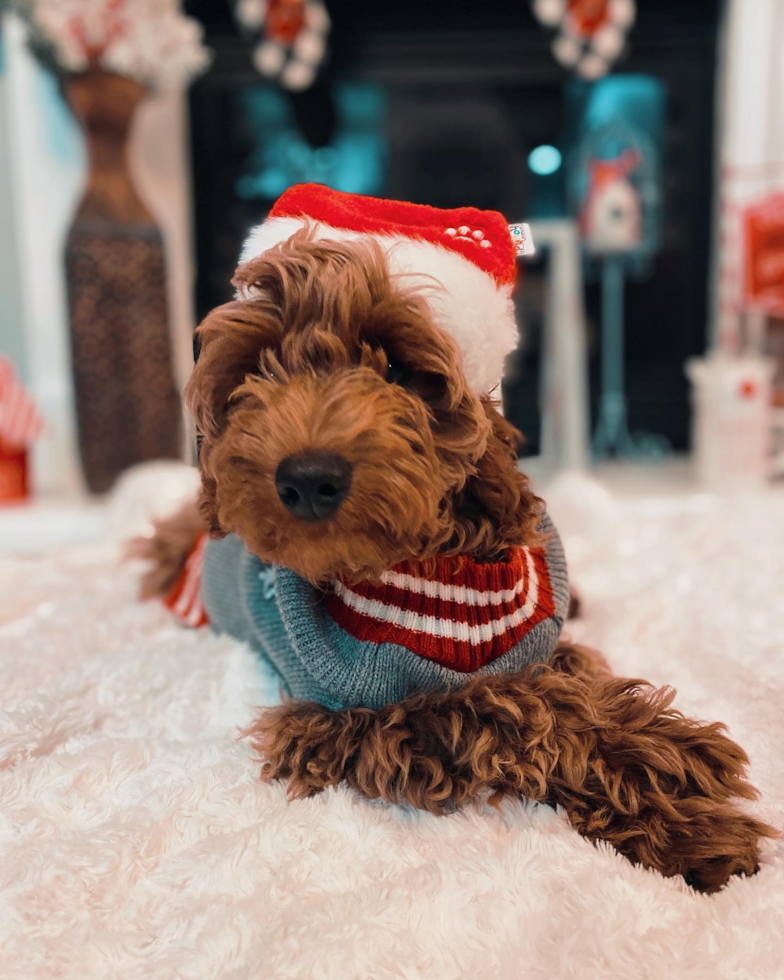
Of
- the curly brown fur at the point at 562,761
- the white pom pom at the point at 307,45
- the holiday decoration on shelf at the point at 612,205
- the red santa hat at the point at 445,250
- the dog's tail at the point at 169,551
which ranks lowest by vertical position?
the curly brown fur at the point at 562,761

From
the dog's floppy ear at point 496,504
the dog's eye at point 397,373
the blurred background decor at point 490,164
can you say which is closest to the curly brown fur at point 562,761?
the dog's floppy ear at point 496,504

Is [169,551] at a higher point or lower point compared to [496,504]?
lower

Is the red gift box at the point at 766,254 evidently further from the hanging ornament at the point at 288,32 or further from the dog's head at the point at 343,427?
the dog's head at the point at 343,427

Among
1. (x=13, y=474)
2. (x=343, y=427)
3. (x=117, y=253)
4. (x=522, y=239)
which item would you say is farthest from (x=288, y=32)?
(x=343, y=427)

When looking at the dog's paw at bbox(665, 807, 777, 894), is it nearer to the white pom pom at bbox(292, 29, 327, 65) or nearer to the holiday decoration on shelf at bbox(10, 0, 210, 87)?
the holiday decoration on shelf at bbox(10, 0, 210, 87)

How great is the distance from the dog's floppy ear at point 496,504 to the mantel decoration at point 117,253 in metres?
1.79

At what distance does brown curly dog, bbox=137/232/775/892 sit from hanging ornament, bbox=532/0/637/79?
7.21ft

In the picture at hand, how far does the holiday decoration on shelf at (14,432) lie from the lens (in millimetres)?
2197

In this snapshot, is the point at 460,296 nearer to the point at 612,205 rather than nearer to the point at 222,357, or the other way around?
the point at 222,357

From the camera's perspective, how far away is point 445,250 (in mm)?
670

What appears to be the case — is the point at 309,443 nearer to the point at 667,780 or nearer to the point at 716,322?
the point at 667,780

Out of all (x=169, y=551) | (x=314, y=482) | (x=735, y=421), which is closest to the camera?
(x=314, y=482)

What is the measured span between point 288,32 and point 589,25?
905mm

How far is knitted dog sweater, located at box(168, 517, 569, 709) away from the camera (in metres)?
0.69
